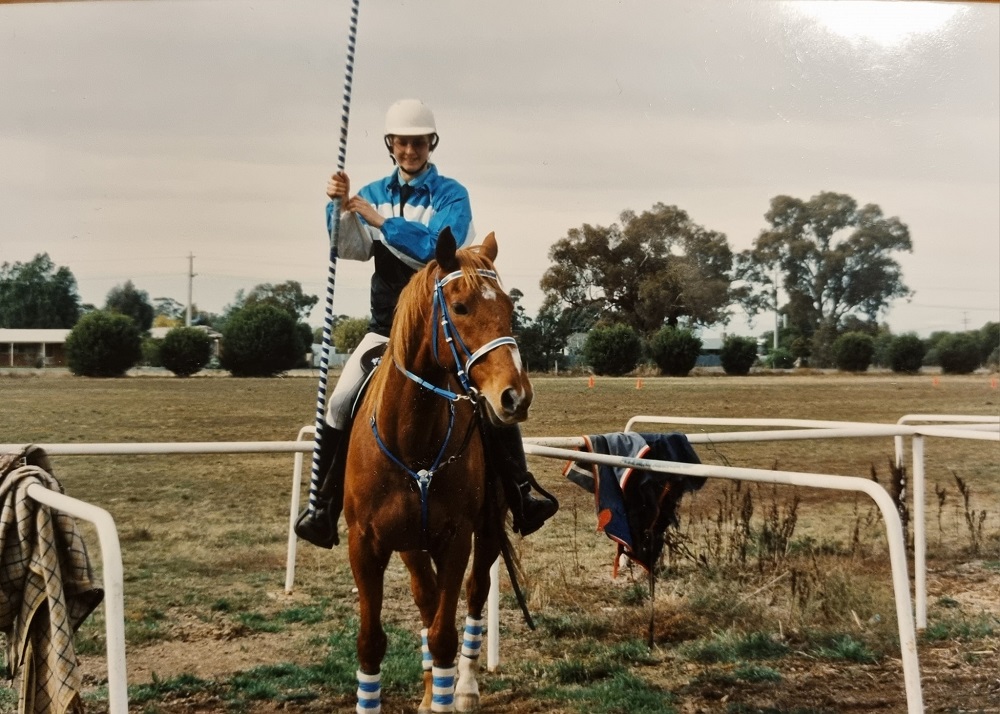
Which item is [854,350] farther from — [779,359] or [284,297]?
[284,297]

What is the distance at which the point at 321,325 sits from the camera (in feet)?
9.57

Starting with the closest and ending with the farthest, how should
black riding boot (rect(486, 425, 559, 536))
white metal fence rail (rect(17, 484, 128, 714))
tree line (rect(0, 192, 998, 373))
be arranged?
white metal fence rail (rect(17, 484, 128, 714)) → black riding boot (rect(486, 425, 559, 536)) → tree line (rect(0, 192, 998, 373))

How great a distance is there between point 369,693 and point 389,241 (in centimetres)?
143

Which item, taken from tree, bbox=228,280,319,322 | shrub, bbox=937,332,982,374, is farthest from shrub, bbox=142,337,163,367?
shrub, bbox=937,332,982,374

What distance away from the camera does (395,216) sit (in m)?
2.88

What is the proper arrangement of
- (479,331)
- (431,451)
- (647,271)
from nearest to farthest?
(479,331)
(431,451)
(647,271)

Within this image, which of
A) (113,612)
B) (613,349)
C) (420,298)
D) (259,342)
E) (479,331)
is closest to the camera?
(113,612)

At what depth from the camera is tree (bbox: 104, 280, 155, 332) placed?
9.80 feet

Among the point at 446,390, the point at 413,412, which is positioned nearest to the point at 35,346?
the point at 413,412

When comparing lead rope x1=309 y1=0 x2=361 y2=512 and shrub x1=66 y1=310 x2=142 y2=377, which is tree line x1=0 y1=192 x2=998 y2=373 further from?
lead rope x1=309 y1=0 x2=361 y2=512

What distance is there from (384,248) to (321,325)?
0.33 m

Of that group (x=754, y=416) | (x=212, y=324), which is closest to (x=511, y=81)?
(x=212, y=324)

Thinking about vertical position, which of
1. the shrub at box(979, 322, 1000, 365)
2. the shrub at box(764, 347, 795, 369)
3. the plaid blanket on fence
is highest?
the shrub at box(979, 322, 1000, 365)

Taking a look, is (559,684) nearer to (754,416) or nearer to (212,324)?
(754,416)
